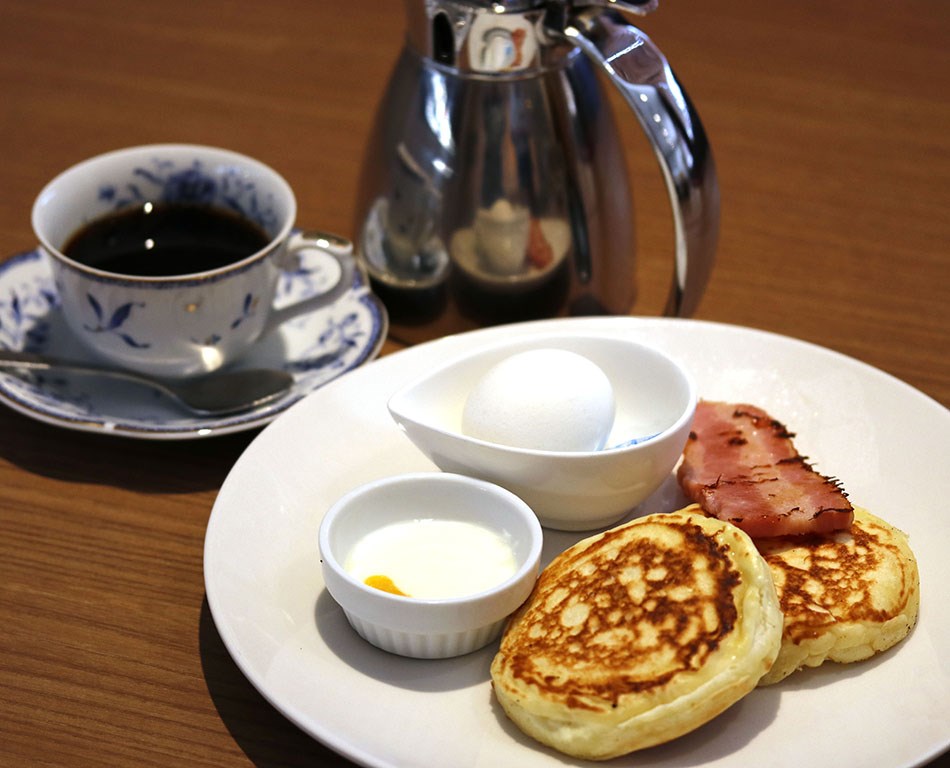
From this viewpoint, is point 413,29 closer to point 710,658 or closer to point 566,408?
point 566,408

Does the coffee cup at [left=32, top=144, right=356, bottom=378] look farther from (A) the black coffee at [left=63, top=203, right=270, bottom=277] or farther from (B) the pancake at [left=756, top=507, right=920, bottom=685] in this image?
(B) the pancake at [left=756, top=507, right=920, bottom=685]

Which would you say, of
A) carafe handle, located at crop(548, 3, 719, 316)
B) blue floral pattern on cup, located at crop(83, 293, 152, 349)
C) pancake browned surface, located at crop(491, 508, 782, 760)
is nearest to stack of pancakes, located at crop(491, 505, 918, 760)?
pancake browned surface, located at crop(491, 508, 782, 760)

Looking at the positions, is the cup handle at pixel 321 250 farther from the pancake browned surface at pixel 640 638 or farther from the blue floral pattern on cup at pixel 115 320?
the pancake browned surface at pixel 640 638

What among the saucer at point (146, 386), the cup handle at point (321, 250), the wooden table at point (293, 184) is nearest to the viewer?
the wooden table at point (293, 184)

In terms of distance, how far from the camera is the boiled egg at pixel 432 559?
2.68ft

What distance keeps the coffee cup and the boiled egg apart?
0.33m

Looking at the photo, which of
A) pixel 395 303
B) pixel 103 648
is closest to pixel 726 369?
pixel 395 303

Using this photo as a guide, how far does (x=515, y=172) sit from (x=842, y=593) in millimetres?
539

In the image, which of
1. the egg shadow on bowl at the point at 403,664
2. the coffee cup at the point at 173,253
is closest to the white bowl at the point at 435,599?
the egg shadow on bowl at the point at 403,664

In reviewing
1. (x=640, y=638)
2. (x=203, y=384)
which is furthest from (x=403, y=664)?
(x=203, y=384)

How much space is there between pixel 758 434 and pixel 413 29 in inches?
21.2

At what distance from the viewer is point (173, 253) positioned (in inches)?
44.9

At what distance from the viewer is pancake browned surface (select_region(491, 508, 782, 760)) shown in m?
0.70

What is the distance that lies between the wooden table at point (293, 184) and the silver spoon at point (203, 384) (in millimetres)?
36
